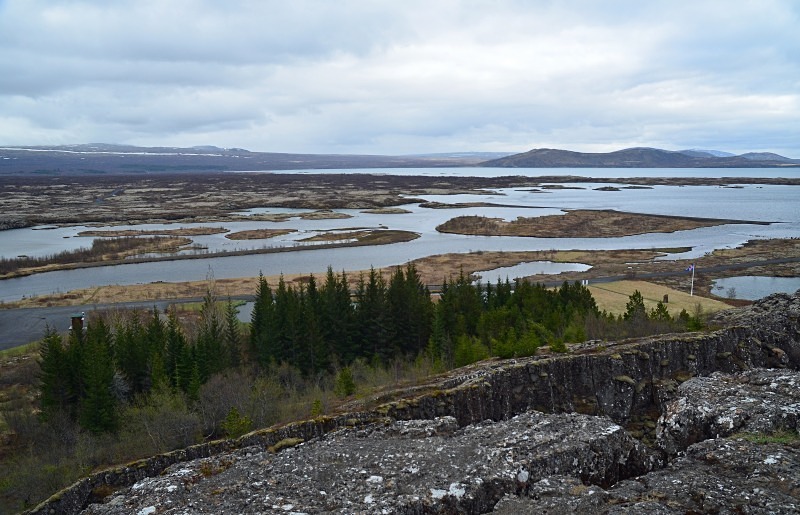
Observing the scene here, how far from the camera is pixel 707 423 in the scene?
46.9 feet

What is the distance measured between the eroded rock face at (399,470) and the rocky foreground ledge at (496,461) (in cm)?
3

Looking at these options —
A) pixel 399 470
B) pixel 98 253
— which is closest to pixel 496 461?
pixel 399 470

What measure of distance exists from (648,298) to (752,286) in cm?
1636

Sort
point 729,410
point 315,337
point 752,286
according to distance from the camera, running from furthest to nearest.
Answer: point 752,286
point 315,337
point 729,410

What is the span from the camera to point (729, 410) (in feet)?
46.8

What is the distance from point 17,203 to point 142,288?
413ft

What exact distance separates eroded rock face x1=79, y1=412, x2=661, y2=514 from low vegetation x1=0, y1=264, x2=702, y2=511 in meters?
3.35

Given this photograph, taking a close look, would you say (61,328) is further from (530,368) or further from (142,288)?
(530,368)

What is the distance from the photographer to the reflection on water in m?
54.4

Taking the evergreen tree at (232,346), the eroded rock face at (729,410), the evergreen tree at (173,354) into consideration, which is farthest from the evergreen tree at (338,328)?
the eroded rock face at (729,410)

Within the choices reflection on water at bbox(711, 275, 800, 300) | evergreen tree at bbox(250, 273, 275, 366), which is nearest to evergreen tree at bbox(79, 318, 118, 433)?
evergreen tree at bbox(250, 273, 275, 366)

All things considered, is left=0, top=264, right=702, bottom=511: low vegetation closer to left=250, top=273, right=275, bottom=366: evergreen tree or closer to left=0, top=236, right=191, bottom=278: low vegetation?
left=250, top=273, right=275, bottom=366: evergreen tree

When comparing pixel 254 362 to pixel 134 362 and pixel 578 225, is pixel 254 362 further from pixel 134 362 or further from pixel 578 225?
pixel 578 225

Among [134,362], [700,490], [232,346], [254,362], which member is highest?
[700,490]
